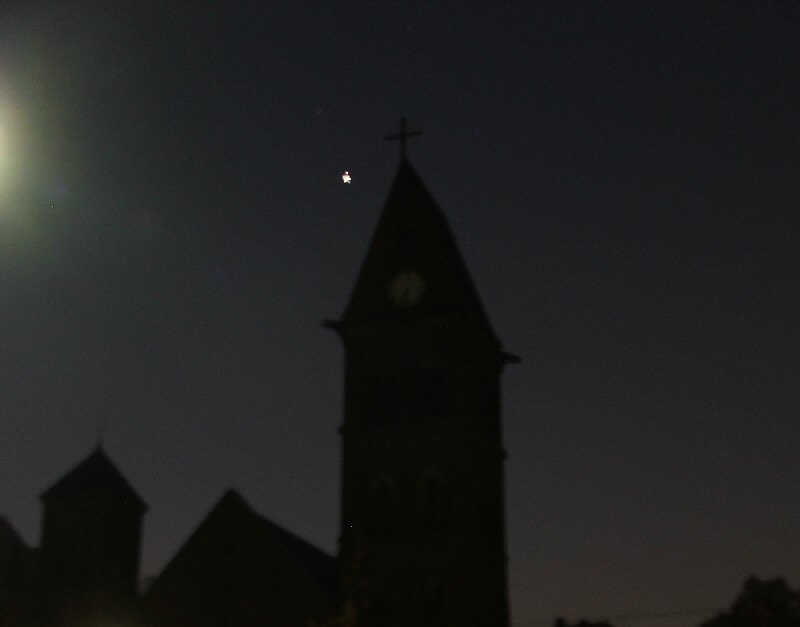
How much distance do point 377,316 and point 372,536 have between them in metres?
8.05

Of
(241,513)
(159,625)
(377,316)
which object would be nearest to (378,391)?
(377,316)

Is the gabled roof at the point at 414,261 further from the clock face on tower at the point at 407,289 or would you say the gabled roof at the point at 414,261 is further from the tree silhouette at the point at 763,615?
the tree silhouette at the point at 763,615

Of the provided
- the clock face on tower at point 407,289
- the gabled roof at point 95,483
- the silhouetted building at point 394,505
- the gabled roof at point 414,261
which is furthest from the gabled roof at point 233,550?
the clock face on tower at point 407,289

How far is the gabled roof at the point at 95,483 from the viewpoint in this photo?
5625 cm

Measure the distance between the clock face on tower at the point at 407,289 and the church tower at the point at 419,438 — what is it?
0.05 m

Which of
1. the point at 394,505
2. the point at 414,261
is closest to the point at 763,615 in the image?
the point at 394,505

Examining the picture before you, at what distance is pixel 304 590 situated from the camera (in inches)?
1911

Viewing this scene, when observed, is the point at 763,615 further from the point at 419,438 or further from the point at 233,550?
the point at 233,550

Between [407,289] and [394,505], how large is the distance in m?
7.94

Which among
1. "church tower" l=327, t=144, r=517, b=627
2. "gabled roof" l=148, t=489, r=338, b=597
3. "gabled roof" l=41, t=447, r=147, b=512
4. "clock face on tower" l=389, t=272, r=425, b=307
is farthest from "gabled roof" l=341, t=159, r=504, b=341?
"gabled roof" l=41, t=447, r=147, b=512

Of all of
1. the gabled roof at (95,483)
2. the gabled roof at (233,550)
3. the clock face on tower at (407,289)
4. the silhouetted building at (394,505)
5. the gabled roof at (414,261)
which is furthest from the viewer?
the gabled roof at (95,483)

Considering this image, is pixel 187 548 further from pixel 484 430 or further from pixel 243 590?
pixel 484 430

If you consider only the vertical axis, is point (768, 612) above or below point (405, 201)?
below

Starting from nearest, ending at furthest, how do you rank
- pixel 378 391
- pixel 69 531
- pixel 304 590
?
1. pixel 304 590
2. pixel 378 391
3. pixel 69 531
